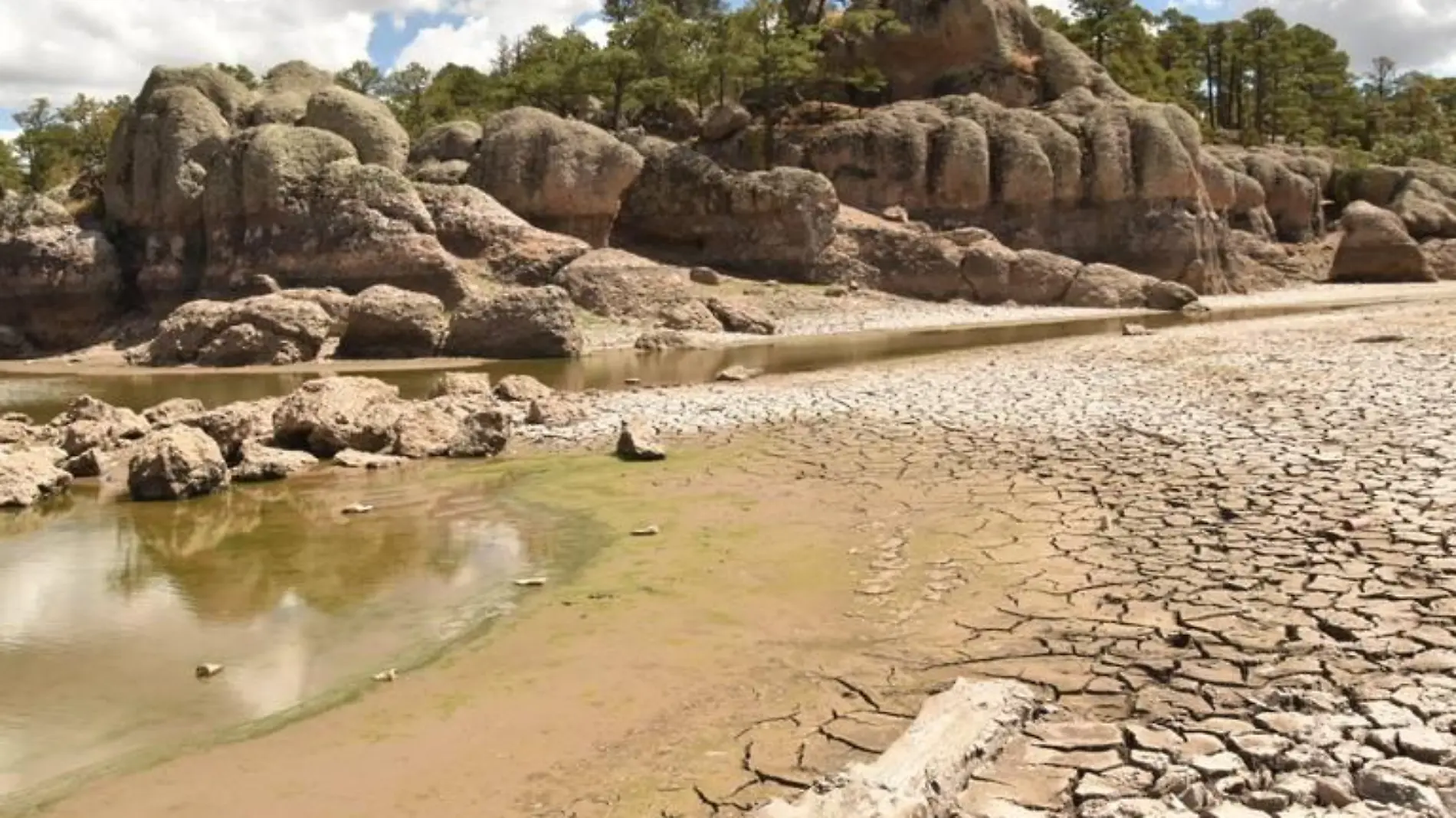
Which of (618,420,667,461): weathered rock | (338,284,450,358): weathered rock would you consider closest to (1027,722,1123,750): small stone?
(618,420,667,461): weathered rock

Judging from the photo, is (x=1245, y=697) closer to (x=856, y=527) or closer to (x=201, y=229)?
(x=856, y=527)

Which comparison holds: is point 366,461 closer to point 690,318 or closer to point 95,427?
point 95,427

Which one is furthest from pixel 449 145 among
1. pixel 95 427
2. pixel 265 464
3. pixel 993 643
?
pixel 993 643

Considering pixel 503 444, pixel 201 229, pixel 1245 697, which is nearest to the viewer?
pixel 1245 697

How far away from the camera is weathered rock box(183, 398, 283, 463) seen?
628 inches

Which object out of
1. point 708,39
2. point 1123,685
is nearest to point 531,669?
point 1123,685

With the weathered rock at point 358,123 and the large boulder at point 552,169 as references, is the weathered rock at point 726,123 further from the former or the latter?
the weathered rock at point 358,123

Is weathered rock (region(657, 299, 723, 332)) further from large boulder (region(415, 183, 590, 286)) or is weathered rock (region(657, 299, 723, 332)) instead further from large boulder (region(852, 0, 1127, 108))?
large boulder (region(852, 0, 1127, 108))

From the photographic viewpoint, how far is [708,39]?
53719 millimetres

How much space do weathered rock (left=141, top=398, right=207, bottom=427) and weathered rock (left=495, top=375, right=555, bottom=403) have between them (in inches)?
204

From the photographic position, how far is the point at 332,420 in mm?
16453

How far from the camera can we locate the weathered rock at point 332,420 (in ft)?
53.8

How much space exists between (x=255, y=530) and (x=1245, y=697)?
9.83m

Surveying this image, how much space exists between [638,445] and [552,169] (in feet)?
92.5
